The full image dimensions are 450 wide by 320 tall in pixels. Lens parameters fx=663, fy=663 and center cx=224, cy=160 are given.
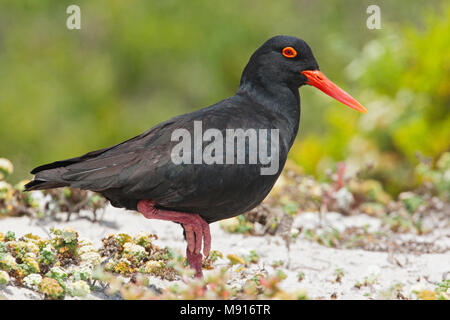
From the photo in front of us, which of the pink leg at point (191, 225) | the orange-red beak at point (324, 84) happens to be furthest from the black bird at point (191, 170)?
the orange-red beak at point (324, 84)

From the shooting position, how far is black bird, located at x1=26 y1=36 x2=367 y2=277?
372 centimetres

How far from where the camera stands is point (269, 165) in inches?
155

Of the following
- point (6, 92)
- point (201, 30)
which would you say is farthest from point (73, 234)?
point (201, 30)

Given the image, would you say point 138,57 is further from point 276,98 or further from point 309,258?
point 276,98

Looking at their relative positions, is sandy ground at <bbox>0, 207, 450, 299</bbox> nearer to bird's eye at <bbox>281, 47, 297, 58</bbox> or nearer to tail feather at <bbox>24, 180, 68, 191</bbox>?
tail feather at <bbox>24, 180, 68, 191</bbox>

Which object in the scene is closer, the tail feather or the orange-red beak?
the tail feather

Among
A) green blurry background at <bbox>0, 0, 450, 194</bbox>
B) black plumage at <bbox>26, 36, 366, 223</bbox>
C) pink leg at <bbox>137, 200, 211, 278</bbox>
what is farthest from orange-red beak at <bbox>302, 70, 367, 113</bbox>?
green blurry background at <bbox>0, 0, 450, 194</bbox>

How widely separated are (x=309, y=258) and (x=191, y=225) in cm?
145

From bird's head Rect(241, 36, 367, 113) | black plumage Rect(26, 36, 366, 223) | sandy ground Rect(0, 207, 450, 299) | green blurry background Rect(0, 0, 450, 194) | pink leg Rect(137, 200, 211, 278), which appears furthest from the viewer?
green blurry background Rect(0, 0, 450, 194)

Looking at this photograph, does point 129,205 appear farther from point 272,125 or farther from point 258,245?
point 258,245

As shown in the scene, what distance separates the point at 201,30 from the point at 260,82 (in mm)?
10740

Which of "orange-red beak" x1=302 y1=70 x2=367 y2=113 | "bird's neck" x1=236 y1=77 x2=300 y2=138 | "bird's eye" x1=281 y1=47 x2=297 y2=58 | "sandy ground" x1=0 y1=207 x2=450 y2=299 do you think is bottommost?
"sandy ground" x1=0 y1=207 x2=450 y2=299

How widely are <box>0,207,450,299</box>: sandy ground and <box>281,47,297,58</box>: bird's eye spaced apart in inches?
56.1

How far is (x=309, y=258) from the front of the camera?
16.6ft
